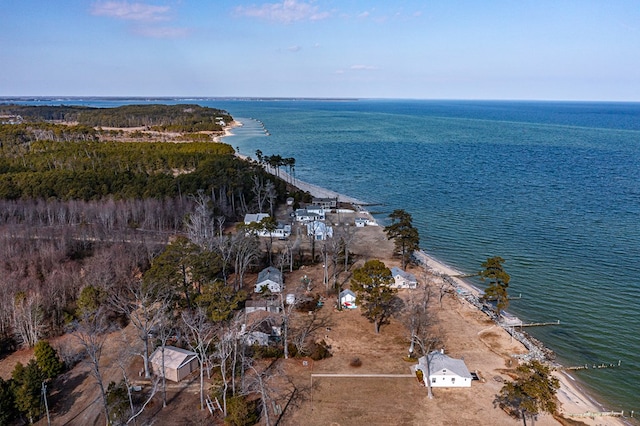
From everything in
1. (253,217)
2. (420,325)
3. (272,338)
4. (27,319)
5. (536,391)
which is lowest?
(272,338)

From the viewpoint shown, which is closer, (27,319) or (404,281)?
(27,319)

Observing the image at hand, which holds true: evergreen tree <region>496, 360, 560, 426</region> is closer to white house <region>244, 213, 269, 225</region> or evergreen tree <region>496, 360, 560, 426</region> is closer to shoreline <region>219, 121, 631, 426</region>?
shoreline <region>219, 121, 631, 426</region>

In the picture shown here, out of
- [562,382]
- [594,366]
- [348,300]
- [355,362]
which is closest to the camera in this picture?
[562,382]

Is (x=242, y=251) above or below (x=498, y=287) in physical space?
above

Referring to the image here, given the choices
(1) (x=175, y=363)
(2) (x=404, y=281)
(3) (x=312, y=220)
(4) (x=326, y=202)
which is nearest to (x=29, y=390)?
(1) (x=175, y=363)

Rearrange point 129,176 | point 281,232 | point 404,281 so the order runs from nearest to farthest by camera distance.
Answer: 1. point 404,281
2. point 281,232
3. point 129,176

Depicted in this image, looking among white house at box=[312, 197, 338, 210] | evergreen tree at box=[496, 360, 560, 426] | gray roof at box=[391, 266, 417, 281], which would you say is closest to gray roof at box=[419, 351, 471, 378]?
evergreen tree at box=[496, 360, 560, 426]

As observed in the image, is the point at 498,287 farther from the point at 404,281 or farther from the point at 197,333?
the point at 197,333

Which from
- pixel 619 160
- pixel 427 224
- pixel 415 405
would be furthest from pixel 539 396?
pixel 619 160

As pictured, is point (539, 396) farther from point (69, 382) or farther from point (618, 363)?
point (69, 382)
